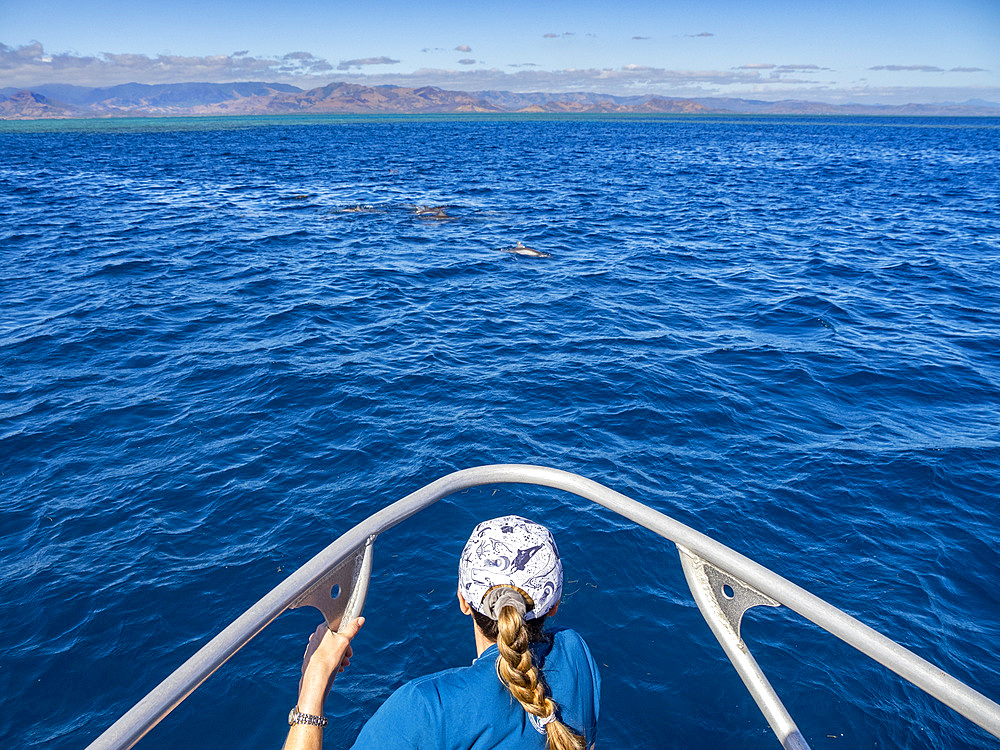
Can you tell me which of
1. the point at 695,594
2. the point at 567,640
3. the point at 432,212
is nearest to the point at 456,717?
the point at 567,640

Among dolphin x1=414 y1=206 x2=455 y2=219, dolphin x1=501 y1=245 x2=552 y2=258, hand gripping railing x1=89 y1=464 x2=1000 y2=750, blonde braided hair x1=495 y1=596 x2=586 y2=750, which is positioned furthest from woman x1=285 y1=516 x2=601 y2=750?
dolphin x1=414 y1=206 x2=455 y2=219

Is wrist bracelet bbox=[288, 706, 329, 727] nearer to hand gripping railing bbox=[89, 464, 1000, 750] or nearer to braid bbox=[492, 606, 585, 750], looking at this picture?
hand gripping railing bbox=[89, 464, 1000, 750]

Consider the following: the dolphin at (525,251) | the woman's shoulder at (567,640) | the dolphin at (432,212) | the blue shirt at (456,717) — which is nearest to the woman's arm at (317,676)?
the blue shirt at (456,717)

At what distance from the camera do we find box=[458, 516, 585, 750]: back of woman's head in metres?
2.09

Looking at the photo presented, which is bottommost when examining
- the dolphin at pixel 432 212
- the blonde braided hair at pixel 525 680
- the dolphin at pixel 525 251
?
the dolphin at pixel 432 212

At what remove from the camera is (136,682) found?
6.09 m

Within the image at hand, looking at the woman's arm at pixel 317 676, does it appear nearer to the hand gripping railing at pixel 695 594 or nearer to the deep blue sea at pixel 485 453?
the hand gripping railing at pixel 695 594

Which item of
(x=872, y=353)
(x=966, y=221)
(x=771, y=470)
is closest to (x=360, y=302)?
(x=771, y=470)

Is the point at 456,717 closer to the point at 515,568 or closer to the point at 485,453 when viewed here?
the point at 515,568

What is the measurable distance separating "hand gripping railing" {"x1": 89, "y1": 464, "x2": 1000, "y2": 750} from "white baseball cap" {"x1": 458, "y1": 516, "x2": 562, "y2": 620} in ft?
2.81

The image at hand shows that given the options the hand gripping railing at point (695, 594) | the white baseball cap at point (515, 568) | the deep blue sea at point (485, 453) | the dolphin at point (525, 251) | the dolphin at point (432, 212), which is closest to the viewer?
the hand gripping railing at point (695, 594)

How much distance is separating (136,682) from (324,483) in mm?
3517

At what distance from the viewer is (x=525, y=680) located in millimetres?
2084

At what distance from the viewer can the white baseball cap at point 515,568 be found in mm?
2369
